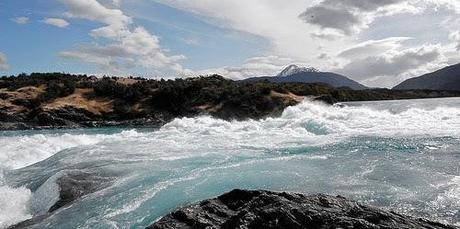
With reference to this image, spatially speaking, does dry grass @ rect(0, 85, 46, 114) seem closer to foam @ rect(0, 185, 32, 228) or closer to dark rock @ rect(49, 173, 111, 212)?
foam @ rect(0, 185, 32, 228)

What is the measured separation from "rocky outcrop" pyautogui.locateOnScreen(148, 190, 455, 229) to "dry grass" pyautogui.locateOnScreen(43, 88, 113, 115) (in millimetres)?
48009

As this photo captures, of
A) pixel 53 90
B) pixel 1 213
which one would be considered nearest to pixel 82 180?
pixel 1 213

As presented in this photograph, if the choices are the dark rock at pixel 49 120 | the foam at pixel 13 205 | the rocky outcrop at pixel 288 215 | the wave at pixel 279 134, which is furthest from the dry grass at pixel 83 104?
the rocky outcrop at pixel 288 215

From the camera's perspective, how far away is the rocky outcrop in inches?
274

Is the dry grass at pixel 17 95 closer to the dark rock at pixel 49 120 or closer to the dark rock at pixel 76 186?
the dark rock at pixel 49 120

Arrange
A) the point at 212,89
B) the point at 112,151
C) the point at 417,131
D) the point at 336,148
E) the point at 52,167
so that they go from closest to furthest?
the point at 52,167 → the point at 336,148 → the point at 112,151 → the point at 417,131 → the point at 212,89

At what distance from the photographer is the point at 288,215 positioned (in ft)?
23.4

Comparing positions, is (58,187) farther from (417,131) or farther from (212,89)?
(212,89)

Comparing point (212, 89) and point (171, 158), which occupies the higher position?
point (212, 89)

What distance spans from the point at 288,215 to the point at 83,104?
170 feet

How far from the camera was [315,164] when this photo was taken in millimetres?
17250

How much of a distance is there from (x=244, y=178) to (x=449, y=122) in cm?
2092

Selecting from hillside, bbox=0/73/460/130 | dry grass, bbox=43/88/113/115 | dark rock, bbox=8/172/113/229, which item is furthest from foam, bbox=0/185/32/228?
dry grass, bbox=43/88/113/115

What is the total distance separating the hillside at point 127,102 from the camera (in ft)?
165
